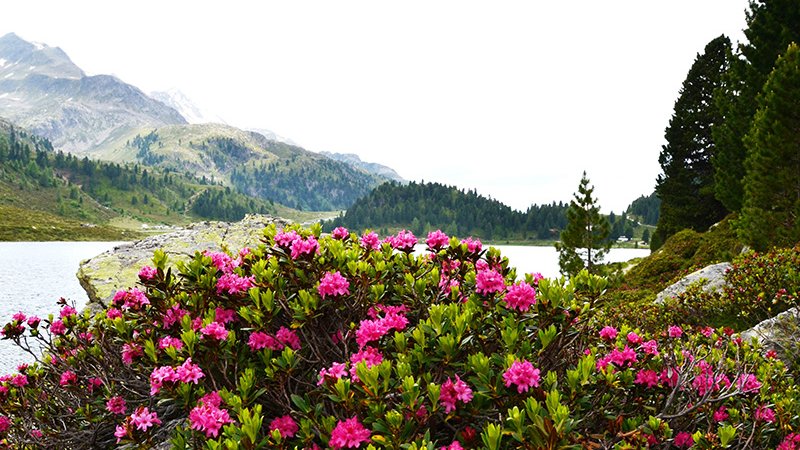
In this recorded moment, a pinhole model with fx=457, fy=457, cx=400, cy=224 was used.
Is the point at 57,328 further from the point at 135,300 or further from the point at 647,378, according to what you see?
the point at 647,378

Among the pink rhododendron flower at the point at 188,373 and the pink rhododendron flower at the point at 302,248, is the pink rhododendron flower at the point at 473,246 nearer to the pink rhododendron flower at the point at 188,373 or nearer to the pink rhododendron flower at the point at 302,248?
the pink rhododendron flower at the point at 302,248

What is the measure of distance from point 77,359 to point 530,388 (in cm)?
567

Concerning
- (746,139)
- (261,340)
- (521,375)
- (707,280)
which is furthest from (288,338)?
(746,139)

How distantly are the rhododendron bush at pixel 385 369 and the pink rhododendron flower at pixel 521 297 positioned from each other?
16 mm

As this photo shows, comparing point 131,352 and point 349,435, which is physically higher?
point 349,435

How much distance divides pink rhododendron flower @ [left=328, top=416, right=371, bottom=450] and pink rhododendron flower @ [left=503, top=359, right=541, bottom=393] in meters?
1.06

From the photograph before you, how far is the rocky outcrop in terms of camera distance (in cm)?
1298

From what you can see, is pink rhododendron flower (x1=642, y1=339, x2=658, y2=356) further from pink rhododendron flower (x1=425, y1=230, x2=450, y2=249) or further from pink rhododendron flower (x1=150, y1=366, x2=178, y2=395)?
pink rhododendron flower (x1=150, y1=366, x2=178, y2=395)

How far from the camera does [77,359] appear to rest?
229 inches

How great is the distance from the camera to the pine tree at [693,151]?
42562mm

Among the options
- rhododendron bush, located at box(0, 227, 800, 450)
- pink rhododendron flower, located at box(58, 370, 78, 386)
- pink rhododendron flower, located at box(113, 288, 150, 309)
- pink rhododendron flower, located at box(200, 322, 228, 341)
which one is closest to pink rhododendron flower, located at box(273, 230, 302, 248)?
rhododendron bush, located at box(0, 227, 800, 450)

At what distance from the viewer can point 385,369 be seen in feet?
10.5

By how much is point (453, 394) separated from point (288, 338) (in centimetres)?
166

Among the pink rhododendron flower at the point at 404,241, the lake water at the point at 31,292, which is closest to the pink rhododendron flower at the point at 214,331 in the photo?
the pink rhododendron flower at the point at 404,241
